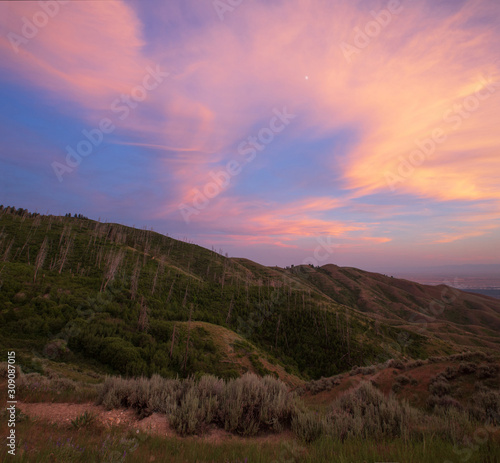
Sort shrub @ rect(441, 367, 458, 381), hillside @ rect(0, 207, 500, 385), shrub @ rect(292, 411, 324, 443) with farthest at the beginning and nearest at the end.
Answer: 1. hillside @ rect(0, 207, 500, 385)
2. shrub @ rect(441, 367, 458, 381)
3. shrub @ rect(292, 411, 324, 443)

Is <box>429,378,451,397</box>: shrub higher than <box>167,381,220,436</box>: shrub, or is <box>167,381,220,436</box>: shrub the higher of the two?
<box>167,381,220,436</box>: shrub

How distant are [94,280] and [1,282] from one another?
41.8ft

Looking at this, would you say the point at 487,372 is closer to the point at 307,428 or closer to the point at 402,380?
the point at 402,380

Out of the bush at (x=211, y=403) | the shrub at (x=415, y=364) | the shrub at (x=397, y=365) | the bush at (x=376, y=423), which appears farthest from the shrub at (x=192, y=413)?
the shrub at (x=397, y=365)

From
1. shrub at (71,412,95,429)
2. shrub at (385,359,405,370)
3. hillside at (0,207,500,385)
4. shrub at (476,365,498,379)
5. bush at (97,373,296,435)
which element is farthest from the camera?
hillside at (0,207,500,385)

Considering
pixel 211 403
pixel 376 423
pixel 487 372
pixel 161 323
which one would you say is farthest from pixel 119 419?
pixel 161 323

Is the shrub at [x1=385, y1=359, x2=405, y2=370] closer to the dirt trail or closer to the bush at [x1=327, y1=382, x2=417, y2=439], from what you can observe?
the bush at [x1=327, y1=382, x2=417, y2=439]

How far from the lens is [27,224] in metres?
65.2

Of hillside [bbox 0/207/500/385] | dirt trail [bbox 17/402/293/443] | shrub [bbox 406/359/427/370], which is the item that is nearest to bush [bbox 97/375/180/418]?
dirt trail [bbox 17/402/293/443]

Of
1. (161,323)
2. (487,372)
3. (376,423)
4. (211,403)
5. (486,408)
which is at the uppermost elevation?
(376,423)

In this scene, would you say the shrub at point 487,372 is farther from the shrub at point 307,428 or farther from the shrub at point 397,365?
the shrub at point 307,428

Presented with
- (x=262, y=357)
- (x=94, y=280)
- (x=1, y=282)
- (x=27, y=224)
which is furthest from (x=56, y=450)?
(x=27, y=224)

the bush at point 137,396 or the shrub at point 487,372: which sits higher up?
the shrub at point 487,372

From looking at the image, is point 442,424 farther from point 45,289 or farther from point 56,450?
point 45,289
